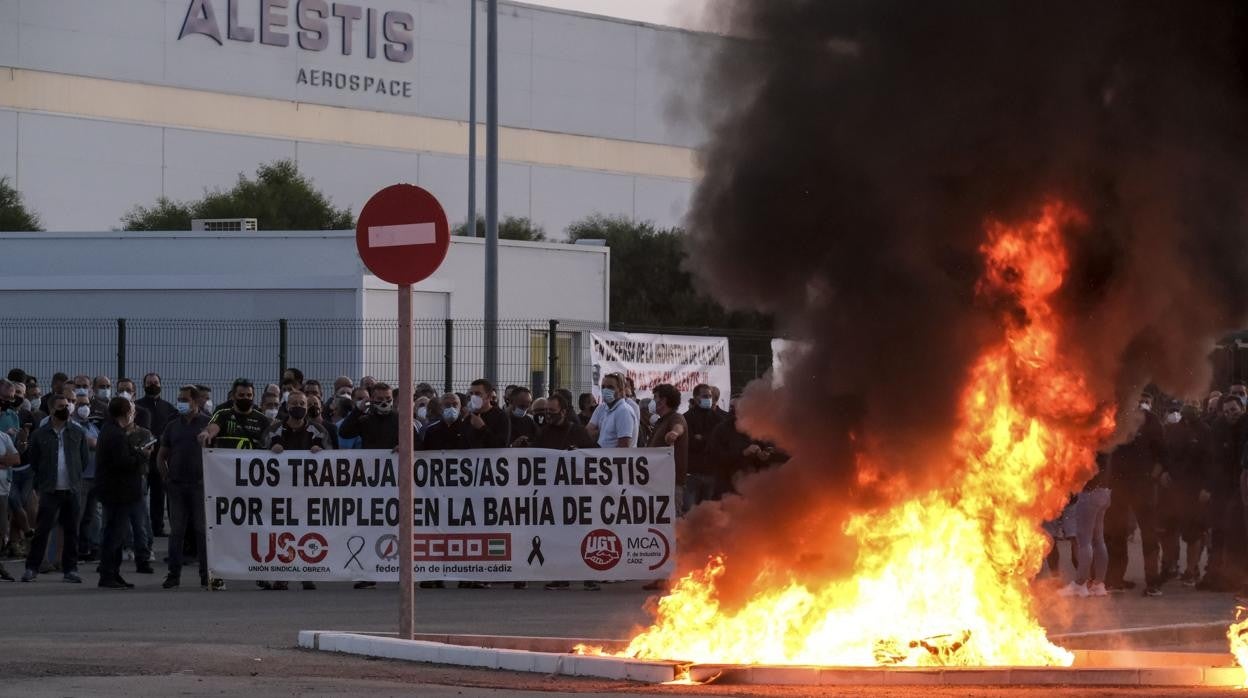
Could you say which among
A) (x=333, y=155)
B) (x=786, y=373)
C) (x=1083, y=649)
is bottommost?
(x=1083, y=649)

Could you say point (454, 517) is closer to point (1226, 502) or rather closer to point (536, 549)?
point (536, 549)

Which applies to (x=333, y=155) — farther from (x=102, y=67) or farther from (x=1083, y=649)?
(x=1083, y=649)

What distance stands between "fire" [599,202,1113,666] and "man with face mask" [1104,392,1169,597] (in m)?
6.31

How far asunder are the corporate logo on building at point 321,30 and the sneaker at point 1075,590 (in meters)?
39.2

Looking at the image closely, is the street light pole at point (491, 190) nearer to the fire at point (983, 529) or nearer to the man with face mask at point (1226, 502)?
the man with face mask at point (1226, 502)

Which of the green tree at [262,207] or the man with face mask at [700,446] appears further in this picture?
the green tree at [262,207]

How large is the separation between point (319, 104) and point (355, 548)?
131ft

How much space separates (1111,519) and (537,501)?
5073 millimetres

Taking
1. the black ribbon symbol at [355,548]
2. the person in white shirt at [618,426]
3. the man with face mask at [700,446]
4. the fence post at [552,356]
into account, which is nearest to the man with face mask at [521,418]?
the person in white shirt at [618,426]

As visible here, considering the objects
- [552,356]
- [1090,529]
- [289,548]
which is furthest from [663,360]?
[1090,529]

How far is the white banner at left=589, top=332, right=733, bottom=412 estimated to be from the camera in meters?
23.7

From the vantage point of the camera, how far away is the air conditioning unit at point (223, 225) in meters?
33.1

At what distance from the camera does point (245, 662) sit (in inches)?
424

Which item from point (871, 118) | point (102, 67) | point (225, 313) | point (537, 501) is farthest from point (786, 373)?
point (102, 67)
